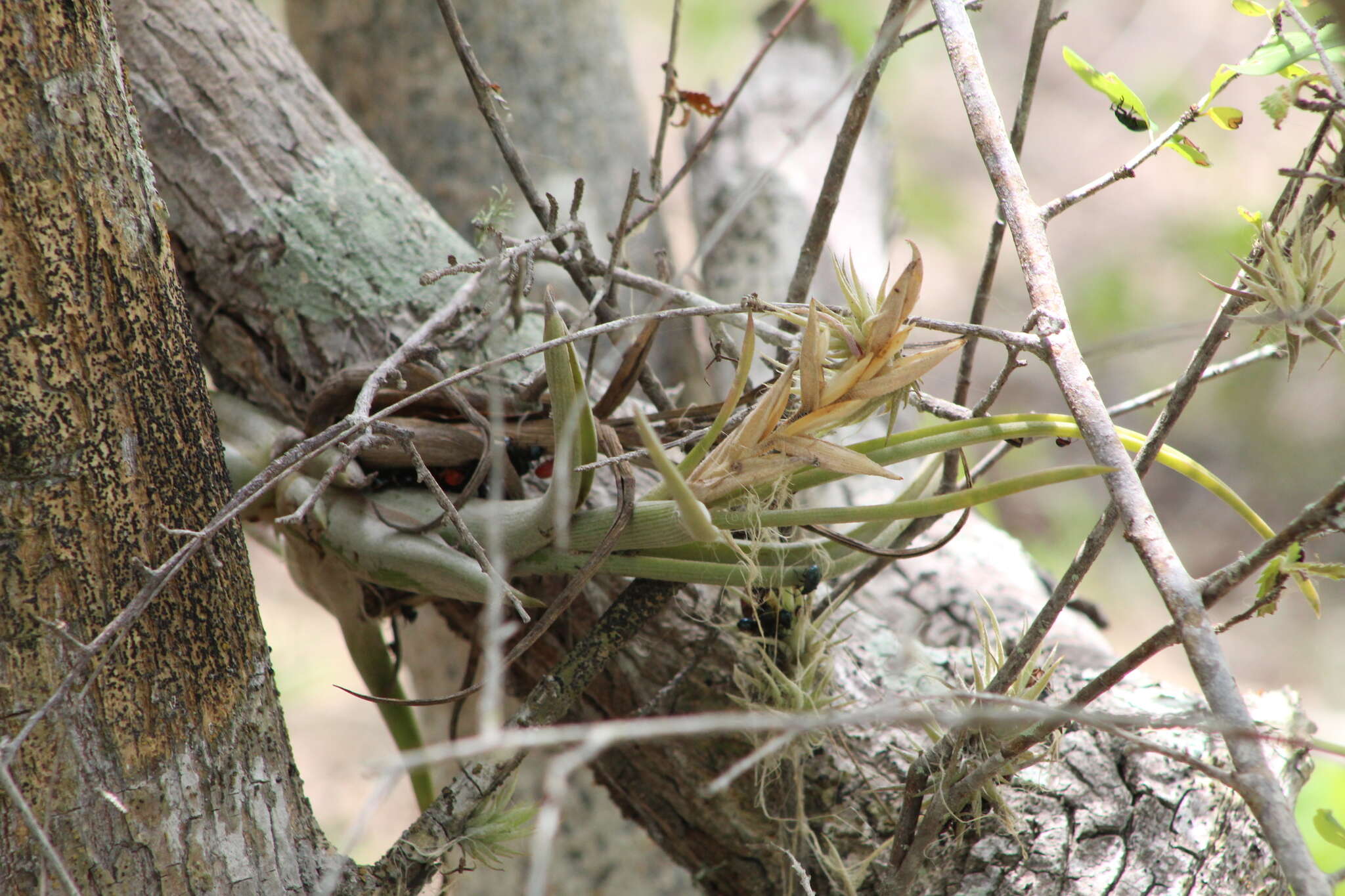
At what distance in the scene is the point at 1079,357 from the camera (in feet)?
1.49

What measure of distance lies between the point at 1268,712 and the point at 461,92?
1253mm

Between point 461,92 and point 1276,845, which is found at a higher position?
point 461,92

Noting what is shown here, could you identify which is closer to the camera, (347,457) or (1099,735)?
(347,457)

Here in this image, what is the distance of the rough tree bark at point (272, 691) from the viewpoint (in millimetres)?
500

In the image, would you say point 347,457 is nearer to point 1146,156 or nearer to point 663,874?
point 1146,156

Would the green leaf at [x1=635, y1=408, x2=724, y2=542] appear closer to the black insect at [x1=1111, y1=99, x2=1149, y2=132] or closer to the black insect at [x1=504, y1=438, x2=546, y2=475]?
the black insect at [x1=504, y1=438, x2=546, y2=475]

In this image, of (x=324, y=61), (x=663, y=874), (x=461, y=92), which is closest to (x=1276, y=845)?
(x=663, y=874)

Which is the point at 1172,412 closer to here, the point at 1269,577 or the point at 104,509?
the point at 1269,577

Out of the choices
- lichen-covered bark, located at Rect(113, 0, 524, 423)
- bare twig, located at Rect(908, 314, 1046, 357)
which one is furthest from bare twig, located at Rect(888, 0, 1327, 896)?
lichen-covered bark, located at Rect(113, 0, 524, 423)

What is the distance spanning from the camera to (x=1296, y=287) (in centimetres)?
46

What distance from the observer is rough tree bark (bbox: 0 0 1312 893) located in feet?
1.64

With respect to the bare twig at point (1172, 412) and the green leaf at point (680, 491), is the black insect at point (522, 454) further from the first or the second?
the bare twig at point (1172, 412)

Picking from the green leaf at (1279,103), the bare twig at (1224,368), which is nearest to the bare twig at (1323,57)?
the green leaf at (1279,103)

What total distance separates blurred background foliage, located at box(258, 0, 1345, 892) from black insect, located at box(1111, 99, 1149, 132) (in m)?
1.17
